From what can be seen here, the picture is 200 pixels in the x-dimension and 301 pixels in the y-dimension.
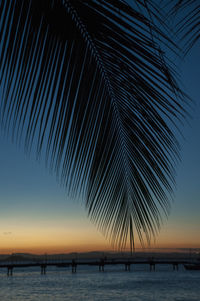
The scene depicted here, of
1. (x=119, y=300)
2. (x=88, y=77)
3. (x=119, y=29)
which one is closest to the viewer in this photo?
(x=119, y=29)

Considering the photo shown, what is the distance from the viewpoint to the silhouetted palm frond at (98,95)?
1038 mm

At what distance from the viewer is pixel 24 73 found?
1.10m

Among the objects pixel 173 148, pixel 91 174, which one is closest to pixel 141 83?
pixel 173 148

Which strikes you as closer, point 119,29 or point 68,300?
point 119,29

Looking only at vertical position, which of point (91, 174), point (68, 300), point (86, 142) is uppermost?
point (86, 142)

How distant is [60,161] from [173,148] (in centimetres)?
39

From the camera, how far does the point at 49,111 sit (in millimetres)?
1097

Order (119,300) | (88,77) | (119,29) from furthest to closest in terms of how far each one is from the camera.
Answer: (119,300) → (88,77) → (119,29)

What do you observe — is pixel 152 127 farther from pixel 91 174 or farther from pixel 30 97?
pixel 30 97

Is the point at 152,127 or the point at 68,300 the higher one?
the point at 152,127

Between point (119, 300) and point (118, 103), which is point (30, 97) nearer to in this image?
point (118, 103)

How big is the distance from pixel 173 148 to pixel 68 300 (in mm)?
42469

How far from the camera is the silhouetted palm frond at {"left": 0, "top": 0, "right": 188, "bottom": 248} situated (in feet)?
3.41

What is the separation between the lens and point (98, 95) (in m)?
1.16
